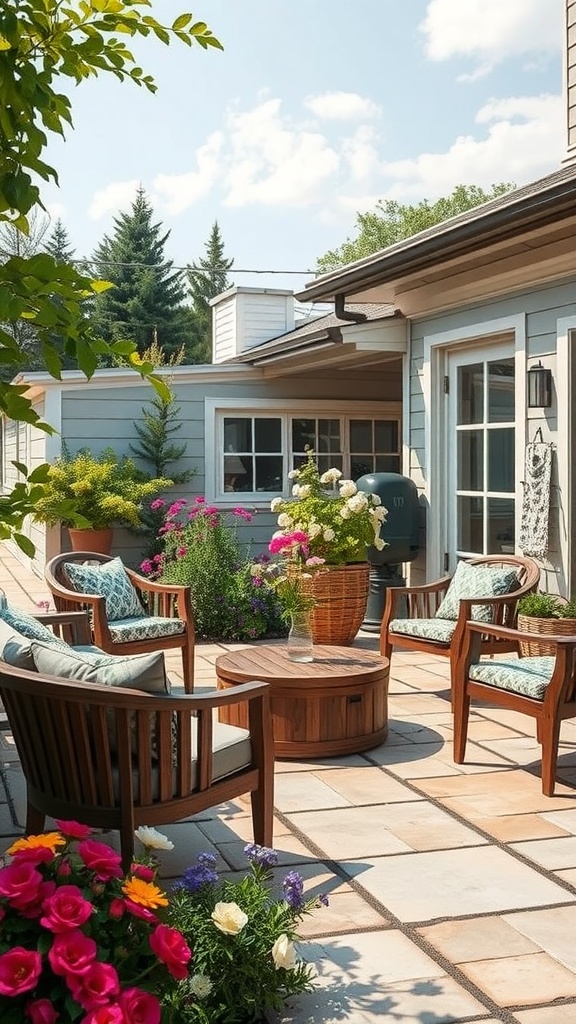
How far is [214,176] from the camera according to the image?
3334 centimetres

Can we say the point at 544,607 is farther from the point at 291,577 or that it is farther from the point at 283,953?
the point at 283,953

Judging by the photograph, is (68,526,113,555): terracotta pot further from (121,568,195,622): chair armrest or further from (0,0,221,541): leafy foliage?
(0,0,221,541): leafy foliage

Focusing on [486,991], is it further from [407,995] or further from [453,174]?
[453,174]

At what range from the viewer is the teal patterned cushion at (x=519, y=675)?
166 inches

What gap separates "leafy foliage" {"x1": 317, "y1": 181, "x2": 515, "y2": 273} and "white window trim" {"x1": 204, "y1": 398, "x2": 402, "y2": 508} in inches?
1018

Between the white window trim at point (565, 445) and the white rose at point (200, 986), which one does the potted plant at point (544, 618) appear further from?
the white rose at point (200, 986)

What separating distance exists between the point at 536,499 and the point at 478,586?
861 mm

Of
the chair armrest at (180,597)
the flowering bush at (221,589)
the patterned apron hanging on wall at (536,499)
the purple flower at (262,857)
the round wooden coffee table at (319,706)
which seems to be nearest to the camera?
the purple flower at (262,857)

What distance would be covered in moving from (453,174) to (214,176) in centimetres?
961

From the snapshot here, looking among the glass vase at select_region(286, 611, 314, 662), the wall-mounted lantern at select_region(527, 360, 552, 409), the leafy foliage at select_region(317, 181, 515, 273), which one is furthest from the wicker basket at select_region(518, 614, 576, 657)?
the leafy foliage at select_region(317, 181, 515, 273)

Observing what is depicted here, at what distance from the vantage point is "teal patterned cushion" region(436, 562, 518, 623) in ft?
18.7

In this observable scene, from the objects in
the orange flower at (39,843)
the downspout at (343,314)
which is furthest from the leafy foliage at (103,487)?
the orange flower at (39,843)

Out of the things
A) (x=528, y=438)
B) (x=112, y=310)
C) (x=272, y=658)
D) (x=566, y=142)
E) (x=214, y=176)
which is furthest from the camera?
(x=214, y=176)

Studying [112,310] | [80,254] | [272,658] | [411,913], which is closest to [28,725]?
[411,913]
